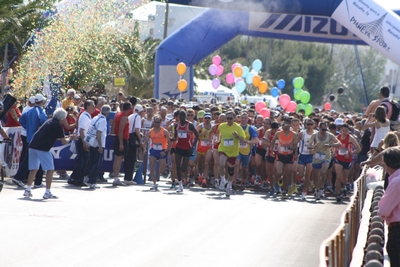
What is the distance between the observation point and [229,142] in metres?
18.4

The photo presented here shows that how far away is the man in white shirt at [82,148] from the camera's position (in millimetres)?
17312

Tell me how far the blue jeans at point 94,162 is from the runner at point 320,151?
453 centimetres

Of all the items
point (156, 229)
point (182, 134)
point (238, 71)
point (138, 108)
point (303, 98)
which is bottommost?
point (156, 229)

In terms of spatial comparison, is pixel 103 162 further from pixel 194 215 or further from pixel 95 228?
pixel 95 228

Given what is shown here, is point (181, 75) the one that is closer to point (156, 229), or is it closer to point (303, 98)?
point (303, 98)

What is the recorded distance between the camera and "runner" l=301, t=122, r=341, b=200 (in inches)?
719

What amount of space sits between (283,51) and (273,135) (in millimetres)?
64579

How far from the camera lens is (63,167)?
1859cm

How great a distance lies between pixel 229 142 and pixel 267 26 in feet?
33.4

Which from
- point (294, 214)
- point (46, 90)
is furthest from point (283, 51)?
point (294, 214)

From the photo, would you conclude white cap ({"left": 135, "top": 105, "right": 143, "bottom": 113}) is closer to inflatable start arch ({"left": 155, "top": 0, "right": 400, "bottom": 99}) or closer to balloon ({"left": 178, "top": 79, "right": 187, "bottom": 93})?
inflatable start arch ({"left": 155, "top": 0, "right": 400, "bottom": 99})

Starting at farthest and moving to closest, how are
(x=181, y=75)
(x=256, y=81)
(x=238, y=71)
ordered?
1. (x=238, y=71)
2. (x=256, y=81)
3. (x=181, y=75)

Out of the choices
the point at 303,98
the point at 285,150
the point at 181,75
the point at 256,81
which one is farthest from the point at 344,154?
the point at 303,98

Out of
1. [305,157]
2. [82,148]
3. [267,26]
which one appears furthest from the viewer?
[267,26]
